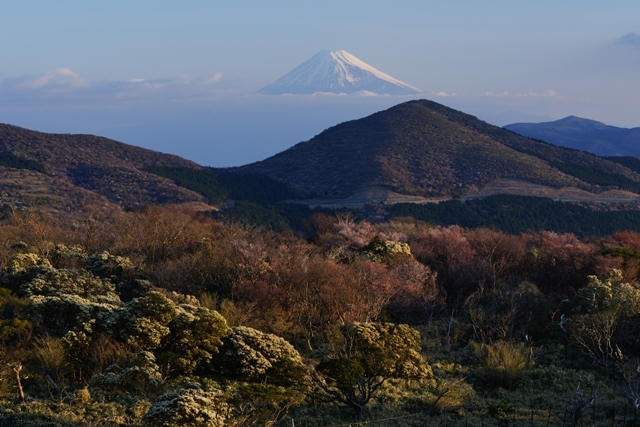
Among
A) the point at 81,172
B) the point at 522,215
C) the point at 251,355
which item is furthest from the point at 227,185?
the point at 251,355

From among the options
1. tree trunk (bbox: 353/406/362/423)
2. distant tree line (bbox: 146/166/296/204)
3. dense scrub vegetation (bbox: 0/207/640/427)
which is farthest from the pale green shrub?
distant tree line (bbox: 146/166/296/204)

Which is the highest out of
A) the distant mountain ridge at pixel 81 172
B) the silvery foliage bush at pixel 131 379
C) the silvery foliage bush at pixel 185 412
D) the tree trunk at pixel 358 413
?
the distant mountain ridge at pixel 81 172

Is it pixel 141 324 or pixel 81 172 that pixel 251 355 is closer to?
pixel 141 324

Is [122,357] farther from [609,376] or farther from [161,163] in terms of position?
[161,163]

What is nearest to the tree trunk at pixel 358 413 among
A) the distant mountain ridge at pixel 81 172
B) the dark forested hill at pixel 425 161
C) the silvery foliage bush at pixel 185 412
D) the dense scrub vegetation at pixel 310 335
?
the dense scrub vegetation at pixel 310 335

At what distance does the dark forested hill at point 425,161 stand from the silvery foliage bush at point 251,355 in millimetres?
51490

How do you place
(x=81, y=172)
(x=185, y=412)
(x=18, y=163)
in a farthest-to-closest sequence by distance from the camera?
(x=81, y=172) → (x=18, y=163) → (x=185, y=412)

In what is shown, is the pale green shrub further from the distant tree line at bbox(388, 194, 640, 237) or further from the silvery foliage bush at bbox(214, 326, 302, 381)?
the distant tree line at bbox(388, 194, 640, 237)

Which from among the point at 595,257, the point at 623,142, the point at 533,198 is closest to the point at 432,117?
the point at 533,198

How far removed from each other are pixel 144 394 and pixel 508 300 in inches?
495

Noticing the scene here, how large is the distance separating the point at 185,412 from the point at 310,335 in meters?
9.45

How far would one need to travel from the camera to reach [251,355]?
15.9m

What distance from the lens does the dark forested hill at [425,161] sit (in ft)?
228

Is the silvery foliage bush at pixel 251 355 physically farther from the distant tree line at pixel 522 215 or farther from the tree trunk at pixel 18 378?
the distant tree line at pixel 522 215
